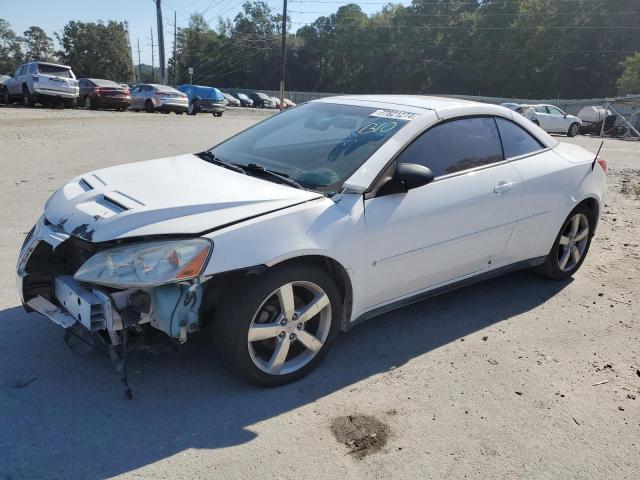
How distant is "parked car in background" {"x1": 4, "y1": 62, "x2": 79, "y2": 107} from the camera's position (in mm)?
23484

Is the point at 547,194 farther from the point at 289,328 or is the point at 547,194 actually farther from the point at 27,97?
the point at 27,97

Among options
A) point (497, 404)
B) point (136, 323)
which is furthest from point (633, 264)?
point (136, 323)

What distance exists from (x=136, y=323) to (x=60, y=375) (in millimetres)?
734

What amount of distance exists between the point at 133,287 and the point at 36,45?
12109cm

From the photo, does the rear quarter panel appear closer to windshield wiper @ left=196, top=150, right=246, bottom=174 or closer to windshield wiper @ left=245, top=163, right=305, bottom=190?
windshield wiper @ left=245, top=163, right=305, bottom=190

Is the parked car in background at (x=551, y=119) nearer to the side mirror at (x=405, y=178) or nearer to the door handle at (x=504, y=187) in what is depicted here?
the door handle at (x=504, y=187)

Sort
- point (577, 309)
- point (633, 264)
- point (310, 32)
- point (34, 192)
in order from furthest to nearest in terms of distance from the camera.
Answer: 1. point (310, 32)
2. point (34, 192)
3. point (633, 264)
4. point (577, 309)

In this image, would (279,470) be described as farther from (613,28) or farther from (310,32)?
(310,32)

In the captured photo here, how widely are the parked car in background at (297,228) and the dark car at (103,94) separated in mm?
23907

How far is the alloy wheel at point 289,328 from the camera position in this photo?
3.01m

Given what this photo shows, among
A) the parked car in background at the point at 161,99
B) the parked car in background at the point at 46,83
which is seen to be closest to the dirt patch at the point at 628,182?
the parked car in background at the point at 161,99

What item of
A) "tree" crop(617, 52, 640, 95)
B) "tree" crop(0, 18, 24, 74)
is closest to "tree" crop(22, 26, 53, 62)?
"tree" crop(0, 18, 24, 74)

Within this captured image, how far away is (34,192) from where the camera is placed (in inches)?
288

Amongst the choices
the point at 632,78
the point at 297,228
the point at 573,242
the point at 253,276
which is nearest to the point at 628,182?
the point at 573,242
